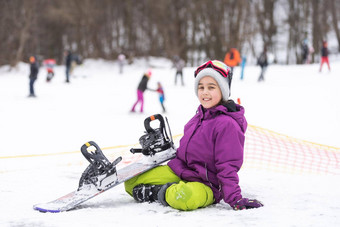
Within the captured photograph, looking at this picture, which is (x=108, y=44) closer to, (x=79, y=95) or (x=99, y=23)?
(x=99, y=23)

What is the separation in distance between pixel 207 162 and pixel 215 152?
0.45 feet

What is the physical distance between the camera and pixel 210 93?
4051 mm

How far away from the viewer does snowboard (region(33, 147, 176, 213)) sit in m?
3.78

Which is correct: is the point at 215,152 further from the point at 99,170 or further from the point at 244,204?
the point at 99,170

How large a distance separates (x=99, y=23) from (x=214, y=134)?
42.3 meters

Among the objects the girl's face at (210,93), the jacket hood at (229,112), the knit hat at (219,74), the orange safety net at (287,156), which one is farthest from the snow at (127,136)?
the knit hat at (219,74)

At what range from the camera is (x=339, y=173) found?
5.70 metres

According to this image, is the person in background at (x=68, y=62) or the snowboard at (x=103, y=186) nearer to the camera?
the snowboard at (x=103, y=186)

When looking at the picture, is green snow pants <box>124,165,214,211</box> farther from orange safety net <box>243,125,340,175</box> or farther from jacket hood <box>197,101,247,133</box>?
orange safety net <box>243,125,340,175</box>

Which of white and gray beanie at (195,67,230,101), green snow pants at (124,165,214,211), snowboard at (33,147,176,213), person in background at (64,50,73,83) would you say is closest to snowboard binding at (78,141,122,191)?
snowboard at (33,147,176,213)

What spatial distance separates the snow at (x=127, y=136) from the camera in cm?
355

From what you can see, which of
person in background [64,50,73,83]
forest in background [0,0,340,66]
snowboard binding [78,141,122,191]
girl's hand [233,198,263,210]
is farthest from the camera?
forest in background [0,0,340,66]

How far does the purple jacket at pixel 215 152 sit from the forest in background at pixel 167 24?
1119 inches

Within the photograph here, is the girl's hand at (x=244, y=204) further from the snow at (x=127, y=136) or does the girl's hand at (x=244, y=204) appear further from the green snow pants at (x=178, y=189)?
the green snow pants at (x=178, y=189)
